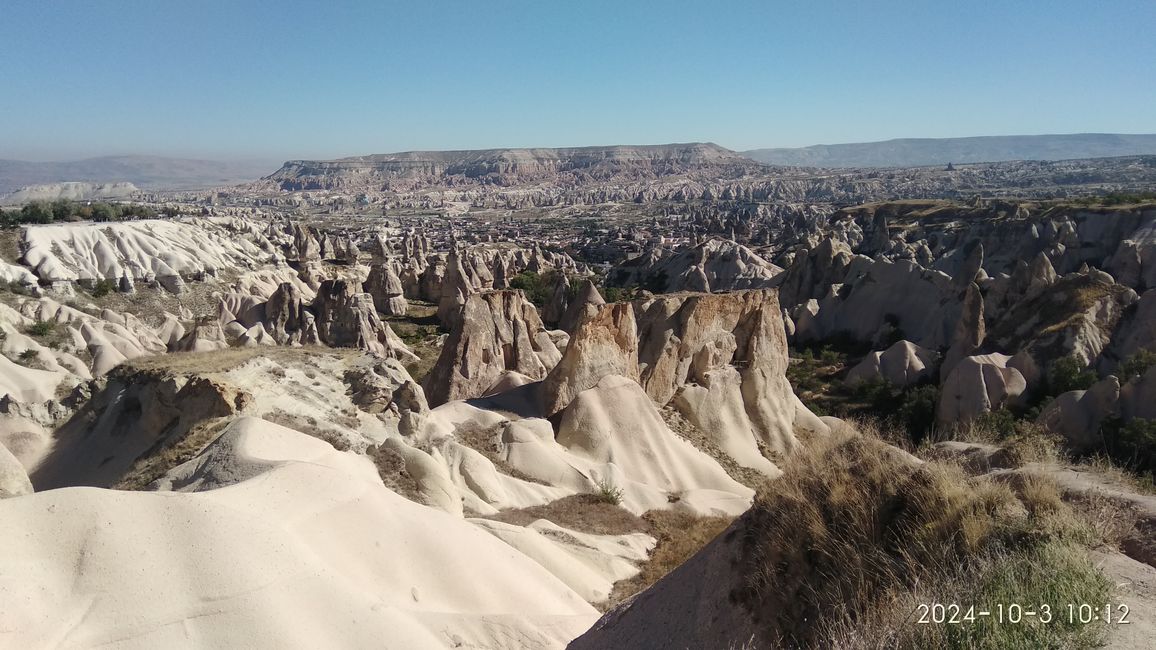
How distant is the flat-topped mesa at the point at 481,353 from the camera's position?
68.0ft

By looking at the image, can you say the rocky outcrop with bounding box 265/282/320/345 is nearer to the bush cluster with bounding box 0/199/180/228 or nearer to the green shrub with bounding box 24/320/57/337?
the green shrub with bounding box 24/320/57/337

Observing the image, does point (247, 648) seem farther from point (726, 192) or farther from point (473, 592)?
point (726, 192)

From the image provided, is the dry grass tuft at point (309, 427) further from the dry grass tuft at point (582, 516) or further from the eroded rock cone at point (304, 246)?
the eroded rock cone at point (304, 246)

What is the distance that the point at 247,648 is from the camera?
20.1 feet

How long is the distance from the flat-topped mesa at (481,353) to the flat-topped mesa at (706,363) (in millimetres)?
3274

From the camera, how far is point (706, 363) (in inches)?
847

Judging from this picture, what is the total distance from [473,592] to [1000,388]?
20366mm

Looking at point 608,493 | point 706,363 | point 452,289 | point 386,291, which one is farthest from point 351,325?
point 608,493

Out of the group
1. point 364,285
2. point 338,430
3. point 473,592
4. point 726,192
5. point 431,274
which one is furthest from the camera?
point 726,192

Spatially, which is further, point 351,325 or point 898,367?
point 351,325

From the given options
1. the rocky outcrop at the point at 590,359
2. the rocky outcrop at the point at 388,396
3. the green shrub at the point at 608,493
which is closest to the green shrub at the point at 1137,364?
the rocky outcrop at the point at 590,359

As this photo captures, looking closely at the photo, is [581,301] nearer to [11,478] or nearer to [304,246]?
[11,478]

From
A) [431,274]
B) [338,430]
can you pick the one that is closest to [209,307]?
[431,274]

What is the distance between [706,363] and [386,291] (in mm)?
29777
